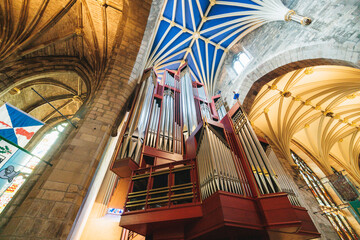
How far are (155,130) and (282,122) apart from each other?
30.1 ft

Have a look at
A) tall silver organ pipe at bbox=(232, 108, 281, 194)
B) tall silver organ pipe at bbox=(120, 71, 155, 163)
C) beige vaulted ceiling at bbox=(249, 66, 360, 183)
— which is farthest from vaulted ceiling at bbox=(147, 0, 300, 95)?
tall silver organ pipe at bbox=(232, 108, 281, 194)

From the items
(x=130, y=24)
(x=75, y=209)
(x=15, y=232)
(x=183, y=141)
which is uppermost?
(x=130, y=24)

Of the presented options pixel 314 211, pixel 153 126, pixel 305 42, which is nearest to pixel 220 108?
pixel 305 42

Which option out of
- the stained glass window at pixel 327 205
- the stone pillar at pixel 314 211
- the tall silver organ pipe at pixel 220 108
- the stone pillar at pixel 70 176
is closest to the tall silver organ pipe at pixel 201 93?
the tall silver organ pipe at pixel 220 108

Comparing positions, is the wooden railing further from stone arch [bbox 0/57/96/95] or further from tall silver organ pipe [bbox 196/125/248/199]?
stone arch [bbox 0/57/96/95]

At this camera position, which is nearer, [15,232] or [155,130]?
[15,232]

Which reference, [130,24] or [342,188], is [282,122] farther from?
[130,24]


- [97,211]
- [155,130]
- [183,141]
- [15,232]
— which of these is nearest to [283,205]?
[183,141]

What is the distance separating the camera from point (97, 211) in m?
5.74

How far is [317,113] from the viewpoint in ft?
33.8

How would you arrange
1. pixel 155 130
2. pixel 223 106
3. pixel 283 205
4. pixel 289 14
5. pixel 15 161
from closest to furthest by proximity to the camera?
pixel 283 205 → pixel 15 161 → pixel 155 130 → pixel 289 14 → pixel 223 106

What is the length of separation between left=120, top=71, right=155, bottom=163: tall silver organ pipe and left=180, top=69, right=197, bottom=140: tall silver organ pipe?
1140 mm

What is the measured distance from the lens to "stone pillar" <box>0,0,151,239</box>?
8.73 feet

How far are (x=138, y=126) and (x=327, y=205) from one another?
1125 centimetres
